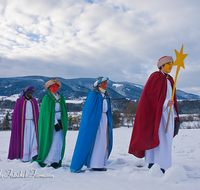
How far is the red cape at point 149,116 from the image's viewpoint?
140 inches

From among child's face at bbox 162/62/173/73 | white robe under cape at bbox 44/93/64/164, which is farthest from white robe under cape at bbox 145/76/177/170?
white robe under cape at bbox 44/93/64/164

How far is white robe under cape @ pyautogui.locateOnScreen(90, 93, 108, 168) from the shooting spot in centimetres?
390

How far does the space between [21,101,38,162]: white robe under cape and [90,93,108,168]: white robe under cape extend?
272 centimetres

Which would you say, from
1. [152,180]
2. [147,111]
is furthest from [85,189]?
[147,111]

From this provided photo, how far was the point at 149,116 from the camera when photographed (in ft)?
12.2

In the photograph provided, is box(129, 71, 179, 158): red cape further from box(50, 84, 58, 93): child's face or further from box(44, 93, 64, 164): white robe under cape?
box(50, 84, 58, 93): child's face

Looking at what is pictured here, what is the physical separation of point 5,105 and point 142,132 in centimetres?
11673

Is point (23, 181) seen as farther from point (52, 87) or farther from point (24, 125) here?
point (24, 125)

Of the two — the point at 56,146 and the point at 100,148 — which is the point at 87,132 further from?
the point at 56,146

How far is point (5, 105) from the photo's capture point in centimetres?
10519

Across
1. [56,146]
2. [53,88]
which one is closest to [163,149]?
[56,146]

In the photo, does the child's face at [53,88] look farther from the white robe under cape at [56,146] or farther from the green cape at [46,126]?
the white robe under cape at [56,146]

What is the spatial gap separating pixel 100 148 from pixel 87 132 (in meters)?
0.48

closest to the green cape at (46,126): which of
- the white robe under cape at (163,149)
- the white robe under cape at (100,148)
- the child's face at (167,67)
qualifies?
the white robe under cape at (100,148)
